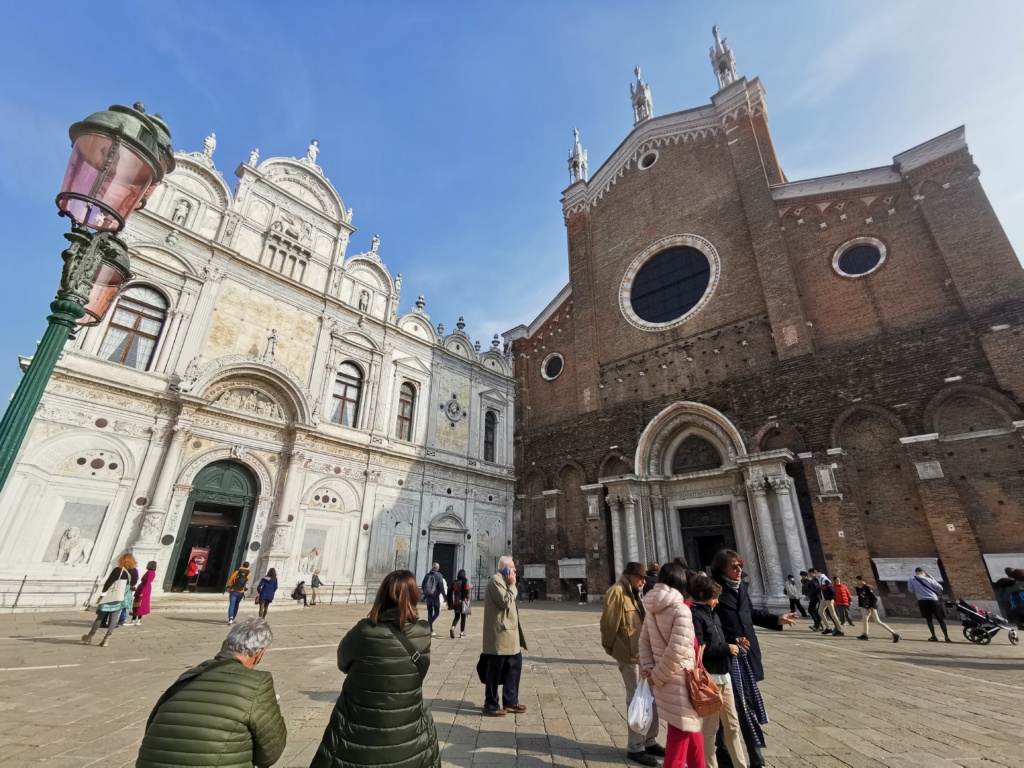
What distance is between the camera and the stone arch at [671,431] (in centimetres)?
1498

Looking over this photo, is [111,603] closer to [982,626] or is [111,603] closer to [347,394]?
[347,394]

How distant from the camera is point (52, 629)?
25.8ft

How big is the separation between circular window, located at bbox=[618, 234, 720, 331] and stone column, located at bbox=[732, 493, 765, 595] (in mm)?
6687

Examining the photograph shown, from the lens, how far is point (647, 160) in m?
20.5

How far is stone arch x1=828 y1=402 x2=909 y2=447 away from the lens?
1185cm

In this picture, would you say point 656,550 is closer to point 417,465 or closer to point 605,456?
point 605,456

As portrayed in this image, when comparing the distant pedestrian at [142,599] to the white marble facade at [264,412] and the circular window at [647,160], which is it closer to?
the white marble facade at [264,412]

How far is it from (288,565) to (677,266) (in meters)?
17.0

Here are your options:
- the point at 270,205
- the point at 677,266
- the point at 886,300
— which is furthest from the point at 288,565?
the point at 886,300

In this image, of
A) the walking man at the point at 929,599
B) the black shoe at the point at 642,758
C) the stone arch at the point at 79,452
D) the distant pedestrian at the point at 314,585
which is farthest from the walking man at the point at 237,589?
the walking man at the point at 929,599

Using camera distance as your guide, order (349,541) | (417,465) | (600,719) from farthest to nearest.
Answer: (417,465)
(349,541)
(600,719)

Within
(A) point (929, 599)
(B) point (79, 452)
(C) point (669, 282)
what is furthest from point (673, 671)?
(C) point (669, 282)

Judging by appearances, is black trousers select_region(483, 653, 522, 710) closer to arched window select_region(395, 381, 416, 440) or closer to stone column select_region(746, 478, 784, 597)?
stone column select_region(746, 478, 784, 597)

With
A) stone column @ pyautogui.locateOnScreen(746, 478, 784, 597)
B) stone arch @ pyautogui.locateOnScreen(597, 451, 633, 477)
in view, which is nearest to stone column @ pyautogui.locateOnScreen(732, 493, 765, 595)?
stone column @ pyautogui.locateOnScreen(746, 478, 784, 597)
